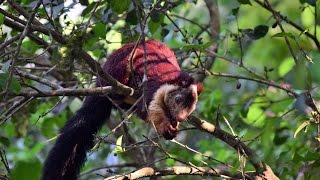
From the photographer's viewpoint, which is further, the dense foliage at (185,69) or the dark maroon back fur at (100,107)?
the dark maroon back fur at (100,107)

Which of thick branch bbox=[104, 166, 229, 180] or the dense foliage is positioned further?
thick branch bbox=[104, 166, 229, 180]

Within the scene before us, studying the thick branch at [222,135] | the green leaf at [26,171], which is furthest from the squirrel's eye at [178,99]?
the green leaf at [26,171]

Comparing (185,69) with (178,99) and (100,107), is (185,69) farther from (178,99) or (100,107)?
(178,99)

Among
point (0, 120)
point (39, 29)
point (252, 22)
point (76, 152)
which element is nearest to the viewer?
point (39, 29)

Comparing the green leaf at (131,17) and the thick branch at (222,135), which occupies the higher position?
the green leaf at (131,17)

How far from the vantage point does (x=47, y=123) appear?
377 cm

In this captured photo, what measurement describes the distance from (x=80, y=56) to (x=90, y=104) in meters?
1.15

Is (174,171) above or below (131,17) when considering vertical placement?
below

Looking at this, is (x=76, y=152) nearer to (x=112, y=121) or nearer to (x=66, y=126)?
(x=66, y=126)

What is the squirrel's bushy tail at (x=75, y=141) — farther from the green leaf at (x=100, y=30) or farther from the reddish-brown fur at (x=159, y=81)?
the green leaf at (x=100, y=30)

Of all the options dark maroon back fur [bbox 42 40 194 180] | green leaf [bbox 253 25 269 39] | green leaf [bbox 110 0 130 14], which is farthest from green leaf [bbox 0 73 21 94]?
green leaf [bbox 253 25 269 39]

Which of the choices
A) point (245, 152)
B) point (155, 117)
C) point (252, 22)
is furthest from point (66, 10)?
→ point (252, 22)

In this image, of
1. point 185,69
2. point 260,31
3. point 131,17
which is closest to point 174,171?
point 131,17

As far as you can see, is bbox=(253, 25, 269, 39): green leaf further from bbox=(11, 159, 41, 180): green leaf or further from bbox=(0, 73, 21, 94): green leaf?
bbox=(11, 159, 41, 180): green leaf
